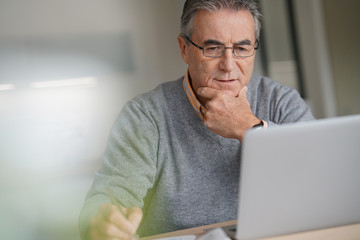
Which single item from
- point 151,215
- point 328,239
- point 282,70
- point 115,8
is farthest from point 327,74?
point 328,239

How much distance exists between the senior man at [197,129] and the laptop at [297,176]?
13.5 inches

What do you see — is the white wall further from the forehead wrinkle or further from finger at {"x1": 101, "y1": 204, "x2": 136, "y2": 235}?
finger at {"x1": 101, "y1": 204, "x2": 136, "y2": 235}

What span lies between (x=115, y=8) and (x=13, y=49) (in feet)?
2.38

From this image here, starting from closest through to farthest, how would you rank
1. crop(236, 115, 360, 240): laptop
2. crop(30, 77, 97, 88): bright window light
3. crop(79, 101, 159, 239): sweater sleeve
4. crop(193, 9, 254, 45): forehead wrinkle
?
crop(236, 115, 360, 240): laptop → crop(79, 101, 159, 239): sweater sleeve → crop(193, 9, 254, 45): forehead wrinkle → crop(30, 77, 97, 88): bright window light

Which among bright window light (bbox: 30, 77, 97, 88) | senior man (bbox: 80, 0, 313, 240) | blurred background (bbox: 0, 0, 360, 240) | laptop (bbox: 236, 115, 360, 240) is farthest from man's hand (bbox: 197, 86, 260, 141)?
bright window light (bbox: 30, 77, 97, 88)

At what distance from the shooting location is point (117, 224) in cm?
61

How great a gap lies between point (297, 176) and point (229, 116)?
39cm

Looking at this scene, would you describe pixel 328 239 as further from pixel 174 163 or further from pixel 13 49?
pixel 13 49

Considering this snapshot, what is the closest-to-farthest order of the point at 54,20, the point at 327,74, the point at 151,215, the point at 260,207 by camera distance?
the point at 260,207, the point at 151,215, the point at 327,74, the point at 54,20

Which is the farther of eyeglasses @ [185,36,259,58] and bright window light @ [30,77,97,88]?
bright window light @ [30,77,97,88]

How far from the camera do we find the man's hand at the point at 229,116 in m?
0.91

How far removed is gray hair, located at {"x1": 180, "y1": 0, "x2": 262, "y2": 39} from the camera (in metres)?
1.01

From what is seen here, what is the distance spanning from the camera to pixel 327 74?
225 cm

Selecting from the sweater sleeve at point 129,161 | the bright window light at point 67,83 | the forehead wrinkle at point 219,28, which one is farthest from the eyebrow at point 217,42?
the bright window light at point 67,83
